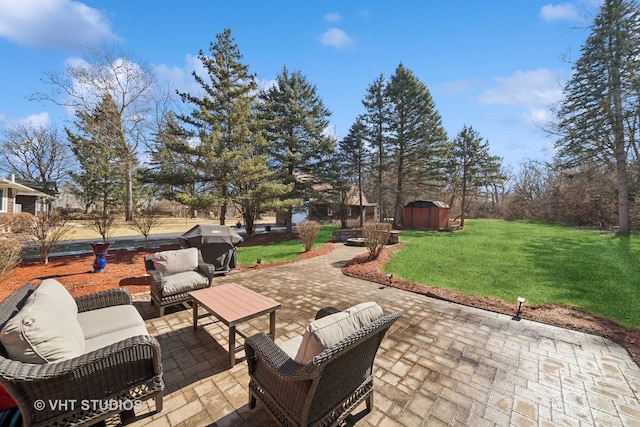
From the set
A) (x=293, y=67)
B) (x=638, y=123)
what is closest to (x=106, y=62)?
(x=293, y=67)

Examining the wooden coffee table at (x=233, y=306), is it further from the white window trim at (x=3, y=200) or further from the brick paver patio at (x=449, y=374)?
the white window trim at (x=3, y=200)

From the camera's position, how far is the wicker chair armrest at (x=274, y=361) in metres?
1.69

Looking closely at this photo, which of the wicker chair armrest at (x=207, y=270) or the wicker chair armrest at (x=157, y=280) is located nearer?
the wicker chair armrest at (x=157, y=280)

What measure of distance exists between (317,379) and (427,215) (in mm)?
20919

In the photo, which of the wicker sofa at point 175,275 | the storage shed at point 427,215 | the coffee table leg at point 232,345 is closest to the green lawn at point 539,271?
the coffee table leg at point 232,345

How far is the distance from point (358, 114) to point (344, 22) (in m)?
13.4

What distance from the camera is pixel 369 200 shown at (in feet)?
103

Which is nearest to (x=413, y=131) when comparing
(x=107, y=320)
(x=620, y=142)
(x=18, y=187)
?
(x=620, y=142)

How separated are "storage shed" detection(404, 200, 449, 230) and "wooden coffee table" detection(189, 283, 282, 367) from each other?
19463 millimetres

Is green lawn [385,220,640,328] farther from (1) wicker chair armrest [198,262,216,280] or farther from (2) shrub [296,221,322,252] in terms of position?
(1) wicker chair armrest [198,262,216,280]

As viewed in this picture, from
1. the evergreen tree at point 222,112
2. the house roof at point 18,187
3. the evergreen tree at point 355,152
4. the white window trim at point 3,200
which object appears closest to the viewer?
the evergreen tree at point 222,112

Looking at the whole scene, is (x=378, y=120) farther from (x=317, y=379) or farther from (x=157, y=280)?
(x=317, y=379)

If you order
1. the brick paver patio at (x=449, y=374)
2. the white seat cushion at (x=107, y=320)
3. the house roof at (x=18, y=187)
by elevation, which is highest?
the house roof at (x=18, y=187)

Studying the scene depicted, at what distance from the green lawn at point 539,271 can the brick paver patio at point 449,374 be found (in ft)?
5.58
